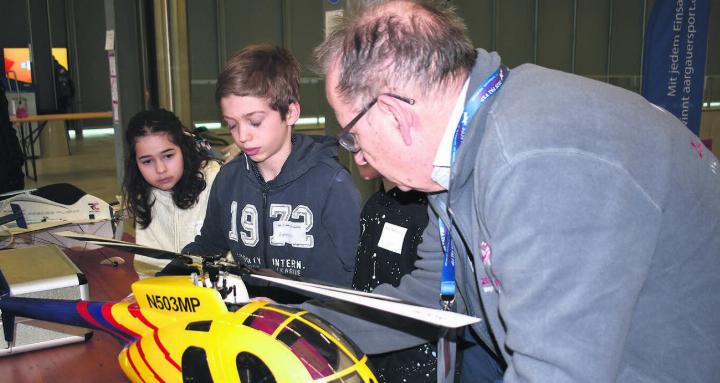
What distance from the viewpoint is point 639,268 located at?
888 mm

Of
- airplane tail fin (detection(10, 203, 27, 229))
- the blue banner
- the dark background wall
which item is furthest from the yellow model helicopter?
the blue banner

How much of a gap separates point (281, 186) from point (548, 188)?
1.59 meters

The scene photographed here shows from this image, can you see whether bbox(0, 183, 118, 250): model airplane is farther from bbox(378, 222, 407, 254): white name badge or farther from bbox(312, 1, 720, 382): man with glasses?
bbox(312, 1, 720, 382): man with glasses

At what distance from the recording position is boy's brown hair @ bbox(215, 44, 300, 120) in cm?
228

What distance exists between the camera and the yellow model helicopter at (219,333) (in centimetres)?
132

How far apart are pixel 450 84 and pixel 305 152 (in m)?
1.33

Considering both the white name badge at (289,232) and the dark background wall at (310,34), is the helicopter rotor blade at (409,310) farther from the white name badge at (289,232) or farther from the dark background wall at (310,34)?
the dark background wall at (310,34)

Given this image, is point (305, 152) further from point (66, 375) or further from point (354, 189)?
point (66, 375)

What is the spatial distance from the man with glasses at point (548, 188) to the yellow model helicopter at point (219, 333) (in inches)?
7.5

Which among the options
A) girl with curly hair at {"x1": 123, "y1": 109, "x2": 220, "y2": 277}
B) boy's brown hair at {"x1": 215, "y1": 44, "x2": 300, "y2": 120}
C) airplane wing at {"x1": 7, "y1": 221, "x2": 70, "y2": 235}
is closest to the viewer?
boy's brown hair at {"x1": 215, "y1": 44, "x2": 300, "y2": 120}

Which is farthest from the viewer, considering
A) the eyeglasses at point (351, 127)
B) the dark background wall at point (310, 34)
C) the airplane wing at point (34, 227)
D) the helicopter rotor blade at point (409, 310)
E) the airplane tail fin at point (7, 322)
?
the dark background wall at point (310, 34)

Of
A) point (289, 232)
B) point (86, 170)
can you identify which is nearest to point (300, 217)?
point (289, 232)

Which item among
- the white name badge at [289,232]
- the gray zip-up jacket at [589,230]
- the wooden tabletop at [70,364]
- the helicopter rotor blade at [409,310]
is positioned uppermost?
the gray zip-up jacket at [589,230]

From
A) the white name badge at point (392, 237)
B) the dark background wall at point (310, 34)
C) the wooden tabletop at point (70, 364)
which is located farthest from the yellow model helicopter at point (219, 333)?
the dark background wall at point (310, 34)
